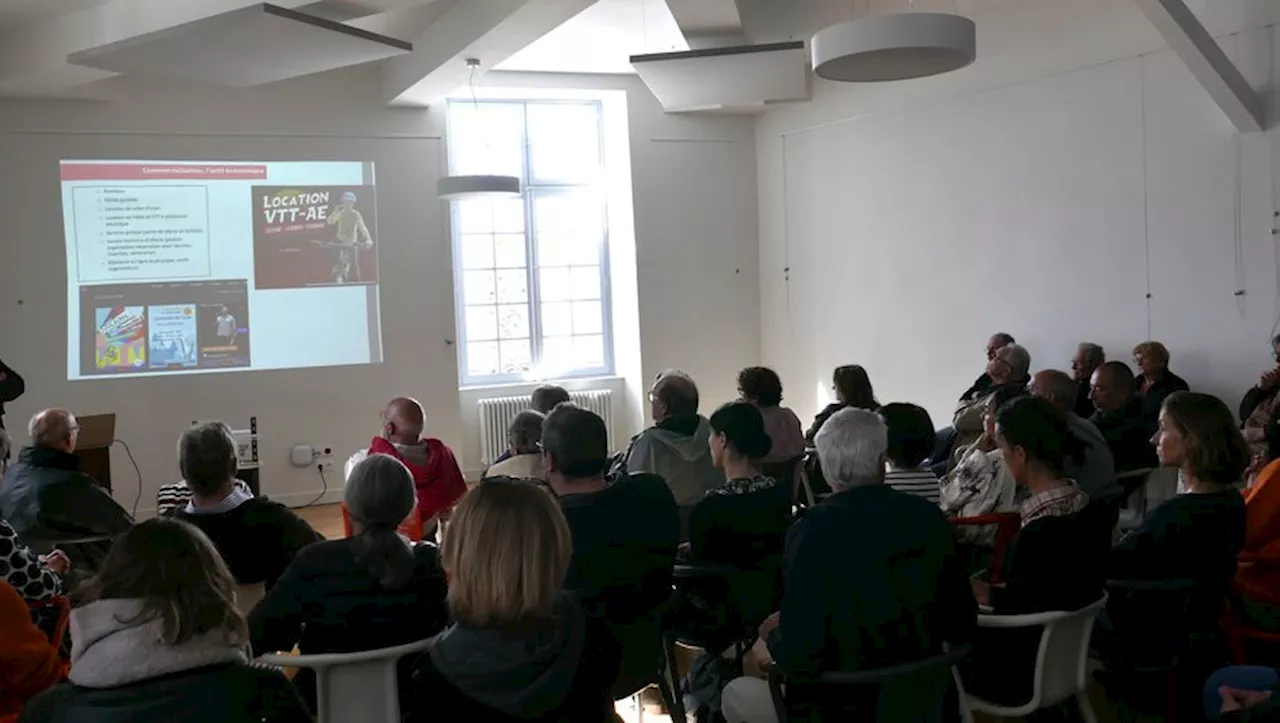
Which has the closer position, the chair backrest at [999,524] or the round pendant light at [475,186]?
the chair backrest at [999,524]

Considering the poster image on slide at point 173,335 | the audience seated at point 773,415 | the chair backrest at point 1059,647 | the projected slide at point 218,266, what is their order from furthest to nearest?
the poster image on slide at point 173,335, the projected slide at point 218,266, the audience seated at point 773,415, the chair backrest at point 1059,647

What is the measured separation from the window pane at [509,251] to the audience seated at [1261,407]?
598 centimetres

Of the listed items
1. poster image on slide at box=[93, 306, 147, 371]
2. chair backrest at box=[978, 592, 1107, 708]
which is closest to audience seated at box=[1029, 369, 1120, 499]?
chair backrest at box=[978, 592, 1107, 708]

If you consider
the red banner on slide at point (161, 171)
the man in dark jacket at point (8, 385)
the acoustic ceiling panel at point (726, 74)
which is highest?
the acoustic ceiling panel at point (726, 74)

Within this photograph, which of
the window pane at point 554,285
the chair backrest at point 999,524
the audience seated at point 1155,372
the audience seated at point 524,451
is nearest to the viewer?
the chair backrest at point 999,524

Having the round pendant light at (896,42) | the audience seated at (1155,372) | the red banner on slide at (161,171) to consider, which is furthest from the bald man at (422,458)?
the red banner on slide at (161,171)

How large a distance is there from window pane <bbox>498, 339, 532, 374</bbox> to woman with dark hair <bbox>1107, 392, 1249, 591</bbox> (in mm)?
7157

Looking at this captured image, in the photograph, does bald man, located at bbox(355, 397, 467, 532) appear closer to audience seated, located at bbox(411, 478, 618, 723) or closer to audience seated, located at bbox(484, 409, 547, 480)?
audience seated, located at bbox(484, 409, 547, 480)

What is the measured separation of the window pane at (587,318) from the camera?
33.0ft

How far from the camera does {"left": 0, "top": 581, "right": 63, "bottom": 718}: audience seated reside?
2539 mm

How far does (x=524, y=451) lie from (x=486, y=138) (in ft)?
19.5

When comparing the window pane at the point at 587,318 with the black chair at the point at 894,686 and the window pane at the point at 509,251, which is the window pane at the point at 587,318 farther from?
the black chair at the point at 894,686

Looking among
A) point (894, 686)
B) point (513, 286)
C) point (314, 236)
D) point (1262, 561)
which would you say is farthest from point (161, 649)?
point (513, 286)

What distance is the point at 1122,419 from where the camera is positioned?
17.2 feet
